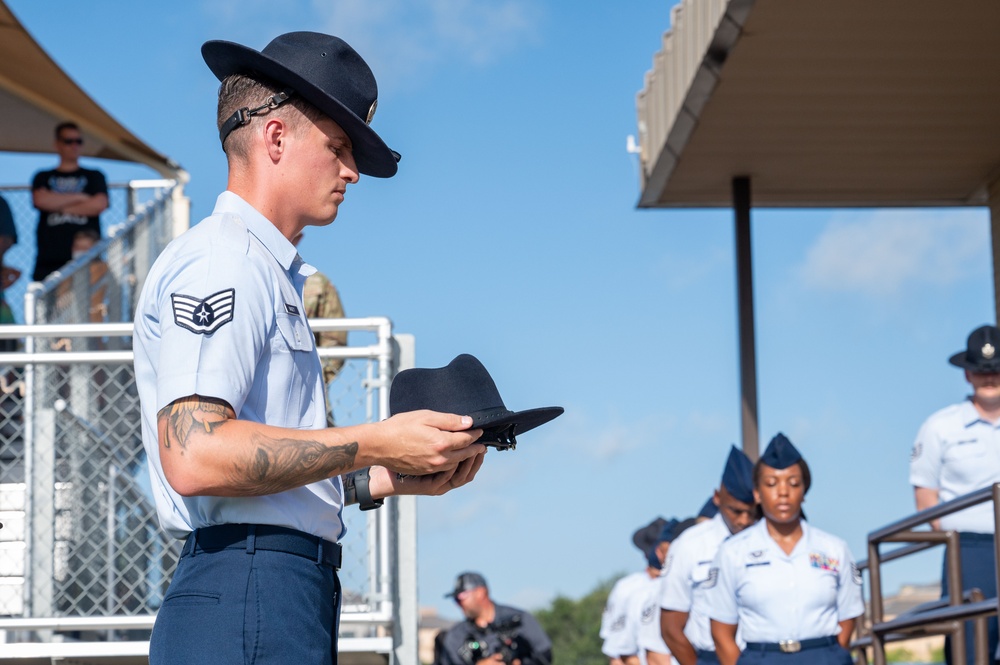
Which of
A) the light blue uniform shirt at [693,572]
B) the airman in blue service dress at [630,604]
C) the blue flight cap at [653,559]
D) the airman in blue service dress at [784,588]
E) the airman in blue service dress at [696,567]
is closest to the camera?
the airman in blue service dress at [784,588]

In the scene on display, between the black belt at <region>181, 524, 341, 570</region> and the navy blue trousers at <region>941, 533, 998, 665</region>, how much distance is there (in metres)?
5.27

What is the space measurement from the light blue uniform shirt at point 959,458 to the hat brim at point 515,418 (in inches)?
203

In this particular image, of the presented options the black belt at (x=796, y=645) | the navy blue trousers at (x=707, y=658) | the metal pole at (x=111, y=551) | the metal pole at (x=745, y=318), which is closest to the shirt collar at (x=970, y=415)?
the black belt at (x=796, y=645)

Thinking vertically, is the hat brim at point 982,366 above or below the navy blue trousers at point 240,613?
above

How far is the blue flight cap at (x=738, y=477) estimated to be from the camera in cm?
930

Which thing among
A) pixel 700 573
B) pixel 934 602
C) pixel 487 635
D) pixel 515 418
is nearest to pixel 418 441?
pixel 515 418

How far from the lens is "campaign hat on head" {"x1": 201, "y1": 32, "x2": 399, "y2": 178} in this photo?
262 cm

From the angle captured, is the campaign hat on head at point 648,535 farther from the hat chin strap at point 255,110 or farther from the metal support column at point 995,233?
the hat chin strap at point 255,110

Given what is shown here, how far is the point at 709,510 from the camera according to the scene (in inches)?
464

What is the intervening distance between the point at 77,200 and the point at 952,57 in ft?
20.2

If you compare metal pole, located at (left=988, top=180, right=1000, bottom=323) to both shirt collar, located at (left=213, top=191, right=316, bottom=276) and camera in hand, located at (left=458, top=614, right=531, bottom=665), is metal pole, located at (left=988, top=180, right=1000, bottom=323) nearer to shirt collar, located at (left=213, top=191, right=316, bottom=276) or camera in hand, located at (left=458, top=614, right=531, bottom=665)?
camera in hand, located at (left=458, top=614, right=531, bottom=665)

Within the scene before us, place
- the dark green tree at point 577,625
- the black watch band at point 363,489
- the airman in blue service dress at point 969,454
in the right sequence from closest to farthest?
1. the black watch band at point 363,489
2. the airman in blue service dress at point 969,454
3. the dark green tree at point 577,625

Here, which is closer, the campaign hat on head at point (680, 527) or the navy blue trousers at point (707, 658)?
the navy blue trousers at point (707, 658)

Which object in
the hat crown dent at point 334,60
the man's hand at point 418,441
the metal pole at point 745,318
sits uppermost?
the metal pole at point 745,318
